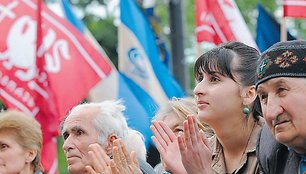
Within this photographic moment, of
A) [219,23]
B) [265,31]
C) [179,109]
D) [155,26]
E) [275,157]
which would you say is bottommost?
[275,157]

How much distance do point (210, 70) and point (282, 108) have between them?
0.92 metres

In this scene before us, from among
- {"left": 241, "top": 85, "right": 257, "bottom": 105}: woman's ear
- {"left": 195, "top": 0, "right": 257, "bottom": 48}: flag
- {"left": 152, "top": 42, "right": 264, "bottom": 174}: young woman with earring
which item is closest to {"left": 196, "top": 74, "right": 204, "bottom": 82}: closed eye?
{"left": 152, "top": 42, "right": 264, "bottom": 174}: young woman with earring

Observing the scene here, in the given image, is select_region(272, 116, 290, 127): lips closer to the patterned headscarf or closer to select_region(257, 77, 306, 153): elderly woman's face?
select_region(257, 77, 306, 153): elderly woman's face

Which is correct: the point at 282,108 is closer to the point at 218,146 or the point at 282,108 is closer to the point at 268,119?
the point at 268,119

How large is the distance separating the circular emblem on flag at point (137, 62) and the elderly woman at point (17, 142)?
13.4 ft

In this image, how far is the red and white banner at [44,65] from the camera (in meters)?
7.47

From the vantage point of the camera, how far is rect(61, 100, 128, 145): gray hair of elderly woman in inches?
210

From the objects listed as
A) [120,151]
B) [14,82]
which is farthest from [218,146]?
[14,82]

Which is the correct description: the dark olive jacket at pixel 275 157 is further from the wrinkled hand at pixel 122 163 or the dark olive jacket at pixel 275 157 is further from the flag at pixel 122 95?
the flag at pixel 122 95

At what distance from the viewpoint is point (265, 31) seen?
977cm

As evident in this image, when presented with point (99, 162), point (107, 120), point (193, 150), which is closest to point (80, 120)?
point (107, 120)

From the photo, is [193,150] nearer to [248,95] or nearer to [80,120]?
[248,95]

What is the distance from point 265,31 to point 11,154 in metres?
4.68

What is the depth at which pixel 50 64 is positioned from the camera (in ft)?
27.9
